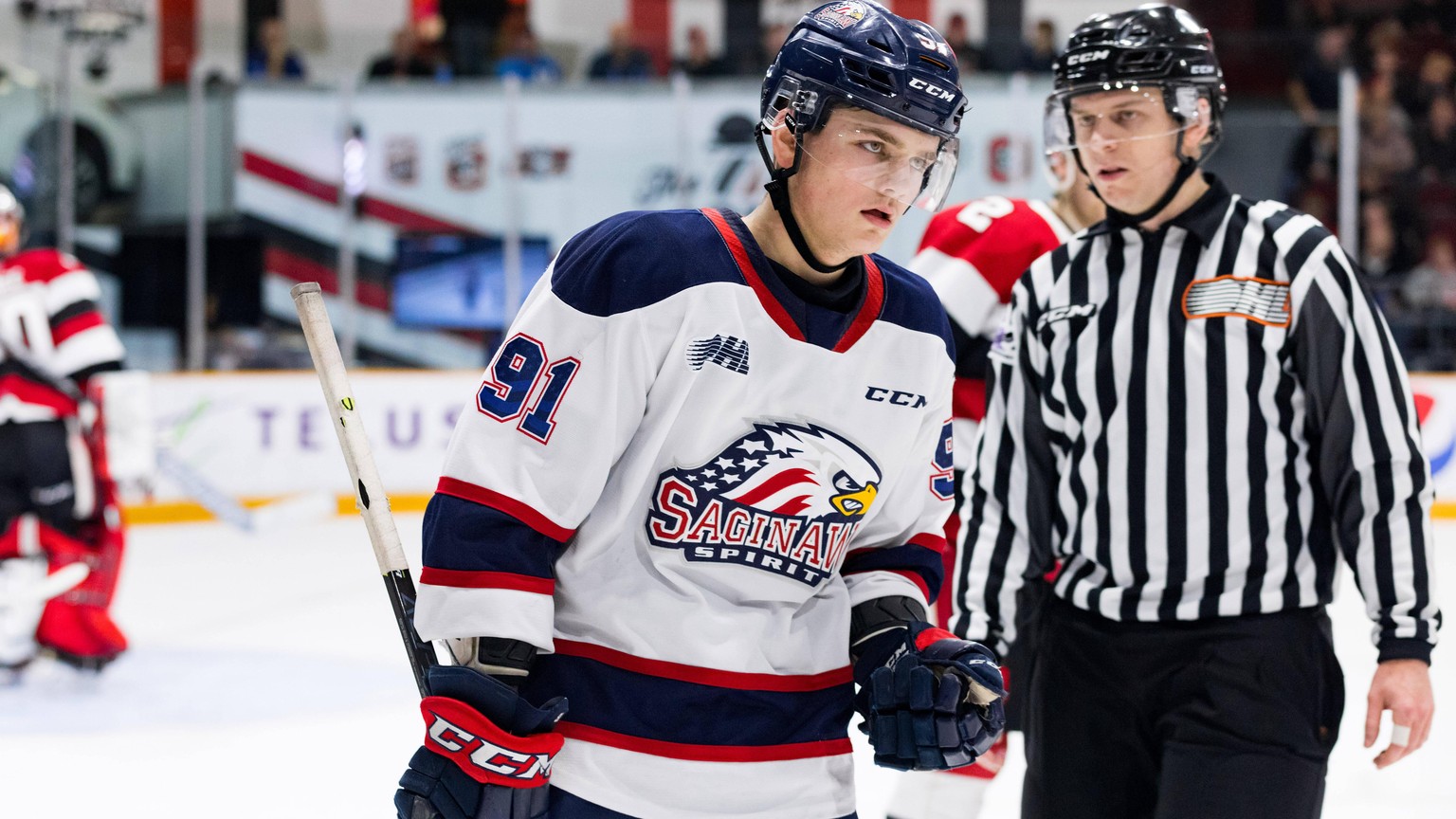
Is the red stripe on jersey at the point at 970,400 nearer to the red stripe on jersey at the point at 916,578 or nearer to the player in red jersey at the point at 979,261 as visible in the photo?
the player in red jersey at the point at 979,261

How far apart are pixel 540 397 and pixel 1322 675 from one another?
0.94 m

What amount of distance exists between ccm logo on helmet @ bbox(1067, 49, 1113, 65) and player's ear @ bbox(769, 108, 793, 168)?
618 millimetres

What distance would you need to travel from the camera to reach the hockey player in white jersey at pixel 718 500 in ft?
3.92

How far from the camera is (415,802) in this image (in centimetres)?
118

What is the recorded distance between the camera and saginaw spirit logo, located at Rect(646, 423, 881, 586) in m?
1.27

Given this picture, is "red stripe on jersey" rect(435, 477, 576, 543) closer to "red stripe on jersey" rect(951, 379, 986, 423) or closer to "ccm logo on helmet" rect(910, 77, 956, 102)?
"ccm logo on helmet" rect(910, 77, 956, 102)

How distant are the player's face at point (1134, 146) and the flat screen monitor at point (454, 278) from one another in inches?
259

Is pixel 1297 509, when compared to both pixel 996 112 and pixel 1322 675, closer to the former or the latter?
pixel 1322 675

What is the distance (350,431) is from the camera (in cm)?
137

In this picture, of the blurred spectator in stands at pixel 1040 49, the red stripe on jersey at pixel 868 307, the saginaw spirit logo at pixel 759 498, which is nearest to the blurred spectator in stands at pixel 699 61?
the blurred spectator in stands at pixel 1040 49

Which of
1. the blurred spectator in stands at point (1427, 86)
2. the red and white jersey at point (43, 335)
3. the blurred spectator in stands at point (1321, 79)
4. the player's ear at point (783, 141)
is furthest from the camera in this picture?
the blurred spectator in stands at point (1427, 86)

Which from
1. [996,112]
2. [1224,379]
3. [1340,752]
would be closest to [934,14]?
[996,112]

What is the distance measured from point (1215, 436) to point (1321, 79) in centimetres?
783

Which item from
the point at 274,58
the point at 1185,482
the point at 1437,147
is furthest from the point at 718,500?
the point at 274,58
